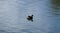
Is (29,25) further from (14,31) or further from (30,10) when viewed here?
(30,10)

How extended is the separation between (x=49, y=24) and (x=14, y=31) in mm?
384

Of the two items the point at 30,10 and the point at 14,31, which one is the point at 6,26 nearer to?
the point at 14,31

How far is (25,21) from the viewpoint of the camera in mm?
1677

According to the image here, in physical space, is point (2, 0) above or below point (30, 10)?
above

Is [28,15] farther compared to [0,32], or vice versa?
[28,15]

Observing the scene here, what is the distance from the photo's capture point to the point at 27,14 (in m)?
1.79

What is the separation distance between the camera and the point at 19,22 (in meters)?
1.68

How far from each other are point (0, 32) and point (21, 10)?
1.56ft

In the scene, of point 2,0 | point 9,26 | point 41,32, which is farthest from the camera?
point 2,0

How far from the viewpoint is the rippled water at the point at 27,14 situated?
158 centimetres

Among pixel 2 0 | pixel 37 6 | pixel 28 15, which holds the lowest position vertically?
pixel 28 15

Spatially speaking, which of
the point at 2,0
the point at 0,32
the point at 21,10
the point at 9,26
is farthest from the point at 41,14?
the point at 2,0

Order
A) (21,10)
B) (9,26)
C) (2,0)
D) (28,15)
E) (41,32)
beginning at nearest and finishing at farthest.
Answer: (41,32) < (9,26) < (28,15) < (21,10) < (2,0)

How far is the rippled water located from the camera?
158cm
